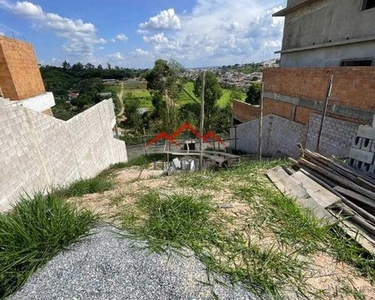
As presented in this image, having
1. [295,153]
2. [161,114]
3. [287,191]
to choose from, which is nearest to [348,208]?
[287,191]

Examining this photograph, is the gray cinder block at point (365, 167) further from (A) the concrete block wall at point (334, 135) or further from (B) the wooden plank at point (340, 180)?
(A) the concrete block wall at point (334, 135)

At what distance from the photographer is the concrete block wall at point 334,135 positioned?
6.21 metres

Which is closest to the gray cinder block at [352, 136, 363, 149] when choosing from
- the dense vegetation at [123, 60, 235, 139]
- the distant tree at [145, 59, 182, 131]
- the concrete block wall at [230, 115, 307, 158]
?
the concrete block wall at [230, 115, 307, 158]

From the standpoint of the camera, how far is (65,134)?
18.9 ft

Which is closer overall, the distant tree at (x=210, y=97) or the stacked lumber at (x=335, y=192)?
the stacked lumber at (x=335, y=192)

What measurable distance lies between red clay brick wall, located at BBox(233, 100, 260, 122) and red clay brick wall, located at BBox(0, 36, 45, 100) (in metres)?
10.2

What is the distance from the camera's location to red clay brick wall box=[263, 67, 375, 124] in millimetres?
5758

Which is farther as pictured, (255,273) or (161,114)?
(161,114)

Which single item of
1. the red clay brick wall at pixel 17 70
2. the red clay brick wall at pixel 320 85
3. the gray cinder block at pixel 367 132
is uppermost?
the red clay brick wall at pixel 17 70

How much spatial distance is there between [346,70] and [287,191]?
4679 millimetres

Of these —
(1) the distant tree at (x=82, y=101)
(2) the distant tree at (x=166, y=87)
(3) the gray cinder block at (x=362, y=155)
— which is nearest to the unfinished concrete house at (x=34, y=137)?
(3) the gray cinder block at (x=362, y=155)

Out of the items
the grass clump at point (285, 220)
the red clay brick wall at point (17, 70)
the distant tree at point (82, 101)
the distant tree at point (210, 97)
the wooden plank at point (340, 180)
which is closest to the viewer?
the grass clump at point (285, 220)

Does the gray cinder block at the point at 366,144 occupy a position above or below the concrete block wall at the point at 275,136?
above

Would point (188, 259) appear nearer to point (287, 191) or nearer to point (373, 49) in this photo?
point (287, 191)
